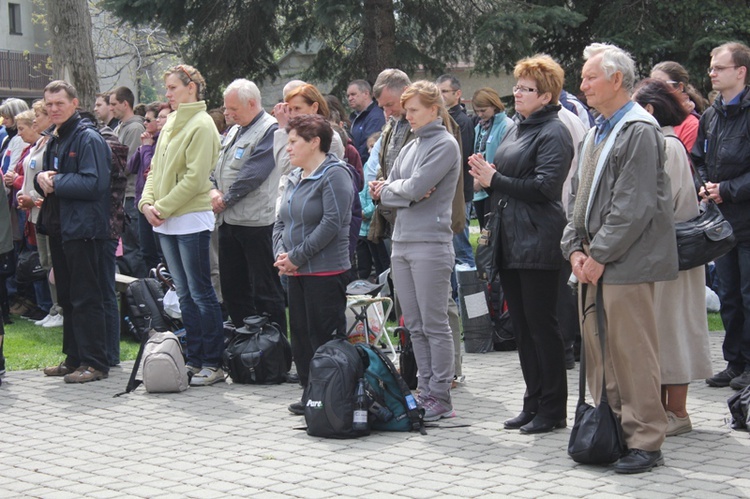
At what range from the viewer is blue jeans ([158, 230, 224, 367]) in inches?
319

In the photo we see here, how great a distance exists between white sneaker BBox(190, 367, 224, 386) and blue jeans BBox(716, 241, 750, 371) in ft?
12.7

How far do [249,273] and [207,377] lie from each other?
37.7 inches

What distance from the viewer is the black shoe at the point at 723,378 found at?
7516 mm

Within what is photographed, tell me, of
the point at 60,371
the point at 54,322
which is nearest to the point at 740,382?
the point at 60,371

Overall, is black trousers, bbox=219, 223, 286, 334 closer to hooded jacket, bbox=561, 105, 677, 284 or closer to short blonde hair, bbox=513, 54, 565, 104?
short blonde hair, bbox=513, 54, 565, 104

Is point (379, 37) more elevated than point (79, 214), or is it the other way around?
point (379, 37)

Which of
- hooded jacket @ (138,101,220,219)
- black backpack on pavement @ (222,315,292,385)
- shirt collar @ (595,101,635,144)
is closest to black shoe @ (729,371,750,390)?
shirt collar @ (595,101,635,144)

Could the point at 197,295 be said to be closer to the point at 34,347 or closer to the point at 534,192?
the point at 34,347

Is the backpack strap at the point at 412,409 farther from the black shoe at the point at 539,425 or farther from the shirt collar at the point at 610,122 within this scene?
the shirt collar at the point at 610,122

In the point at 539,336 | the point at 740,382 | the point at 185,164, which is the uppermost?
the point at 185,164

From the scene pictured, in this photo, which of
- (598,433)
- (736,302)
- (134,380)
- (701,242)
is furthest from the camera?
(134,380)

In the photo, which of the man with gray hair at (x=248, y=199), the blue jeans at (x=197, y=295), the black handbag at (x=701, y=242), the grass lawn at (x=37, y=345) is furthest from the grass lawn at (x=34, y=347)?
the black handbag at (x=701, y=242)

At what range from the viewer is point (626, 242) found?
534cm

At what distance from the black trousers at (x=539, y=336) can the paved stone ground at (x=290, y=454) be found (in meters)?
0.24
